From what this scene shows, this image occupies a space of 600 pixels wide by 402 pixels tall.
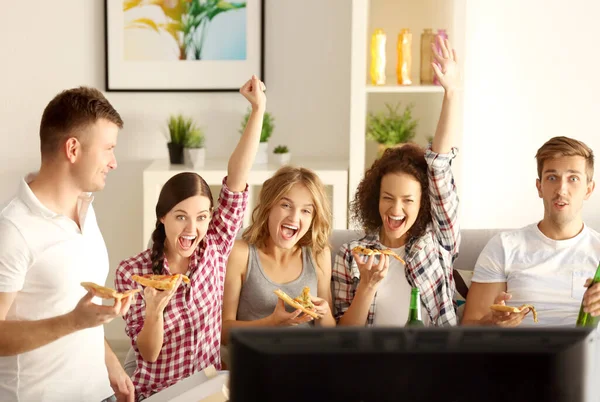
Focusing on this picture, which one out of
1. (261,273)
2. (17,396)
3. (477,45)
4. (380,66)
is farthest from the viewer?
(477,45)

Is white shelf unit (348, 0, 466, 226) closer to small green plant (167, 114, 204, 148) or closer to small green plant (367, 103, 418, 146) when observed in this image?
small green plant (367, 103, 418, 146)

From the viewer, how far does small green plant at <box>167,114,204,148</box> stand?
161 inches

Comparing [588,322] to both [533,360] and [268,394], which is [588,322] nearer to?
[533,360]

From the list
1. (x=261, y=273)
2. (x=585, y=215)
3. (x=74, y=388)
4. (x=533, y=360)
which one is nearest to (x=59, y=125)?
(x=74, y=388)

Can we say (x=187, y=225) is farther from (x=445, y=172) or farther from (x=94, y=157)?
(x=445, y=172)

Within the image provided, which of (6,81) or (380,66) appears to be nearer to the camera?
(380,66)

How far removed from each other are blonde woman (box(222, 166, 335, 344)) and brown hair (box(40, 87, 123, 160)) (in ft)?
2.21

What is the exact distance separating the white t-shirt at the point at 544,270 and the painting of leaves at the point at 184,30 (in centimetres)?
211

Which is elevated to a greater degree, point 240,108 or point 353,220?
point 240,108

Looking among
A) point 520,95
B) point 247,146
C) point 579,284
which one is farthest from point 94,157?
point 520,95

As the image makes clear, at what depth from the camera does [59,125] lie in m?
1.98

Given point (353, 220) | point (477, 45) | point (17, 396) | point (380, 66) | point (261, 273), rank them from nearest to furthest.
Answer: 1. point (17, 396)
2. point (261, 273)
3. point (353, 220)
4. point (380, 66)
5. point (477, 45)

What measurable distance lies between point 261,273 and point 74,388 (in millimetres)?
750

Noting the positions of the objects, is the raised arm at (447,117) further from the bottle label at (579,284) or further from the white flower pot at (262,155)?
the white flower pot at (262,155)
